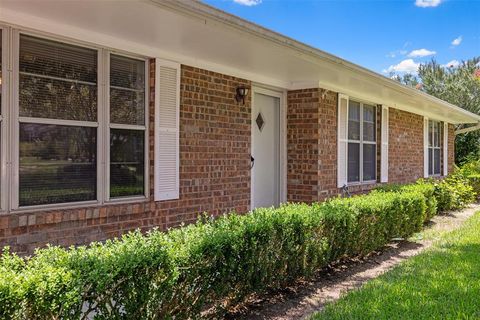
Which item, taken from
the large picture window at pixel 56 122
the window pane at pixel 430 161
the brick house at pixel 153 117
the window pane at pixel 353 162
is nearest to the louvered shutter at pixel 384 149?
the window pane at pixel 353 162

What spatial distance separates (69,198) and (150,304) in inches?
81.8

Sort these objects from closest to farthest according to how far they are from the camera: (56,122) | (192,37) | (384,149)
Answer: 1. (56,122)
2. (192,37)
3. (384,149)

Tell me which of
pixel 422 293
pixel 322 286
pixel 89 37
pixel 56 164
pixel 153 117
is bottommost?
pixel 322 286

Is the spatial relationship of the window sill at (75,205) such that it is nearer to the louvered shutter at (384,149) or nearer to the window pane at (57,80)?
the window pane at (57,80)

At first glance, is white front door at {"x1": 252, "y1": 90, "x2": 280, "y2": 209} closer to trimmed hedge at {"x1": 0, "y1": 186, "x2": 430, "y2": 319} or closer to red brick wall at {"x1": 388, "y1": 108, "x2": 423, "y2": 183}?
trimmed hedge at {"x1": 0, "y1": 186, "x2": 430, "y2": 319}

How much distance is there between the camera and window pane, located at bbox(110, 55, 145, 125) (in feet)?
16.2

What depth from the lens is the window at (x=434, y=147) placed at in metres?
13.5

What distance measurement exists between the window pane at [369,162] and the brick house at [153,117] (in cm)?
129

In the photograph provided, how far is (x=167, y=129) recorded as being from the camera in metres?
5.41

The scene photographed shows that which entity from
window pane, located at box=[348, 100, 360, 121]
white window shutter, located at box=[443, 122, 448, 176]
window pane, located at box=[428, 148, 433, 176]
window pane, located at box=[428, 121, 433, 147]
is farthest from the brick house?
white window shutter, located at box=[443, 122, 448, 176]

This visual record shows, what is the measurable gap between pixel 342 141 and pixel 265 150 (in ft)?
5.43

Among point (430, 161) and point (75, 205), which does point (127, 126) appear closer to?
point (75, 205)

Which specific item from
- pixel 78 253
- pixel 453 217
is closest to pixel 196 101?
pixel 78 253

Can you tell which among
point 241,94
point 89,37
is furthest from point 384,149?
point 89,37
